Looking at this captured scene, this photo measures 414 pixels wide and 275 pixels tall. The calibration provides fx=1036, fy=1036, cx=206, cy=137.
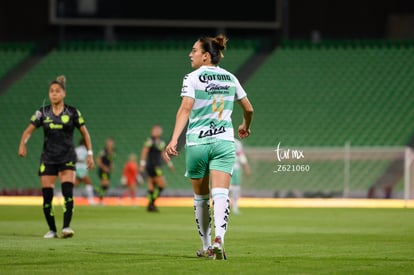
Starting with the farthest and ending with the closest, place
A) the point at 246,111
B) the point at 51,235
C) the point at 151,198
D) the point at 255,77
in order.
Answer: the point at 255,77 < the point at 151,198 < the point at 51,235 < the point at 246,111

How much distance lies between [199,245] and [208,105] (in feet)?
9.64

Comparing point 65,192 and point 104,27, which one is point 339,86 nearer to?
point 104,27

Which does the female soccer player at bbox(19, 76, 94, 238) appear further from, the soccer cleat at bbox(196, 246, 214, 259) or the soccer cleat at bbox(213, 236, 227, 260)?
the soccer cleat at bbox(213, 236, 227, 260)

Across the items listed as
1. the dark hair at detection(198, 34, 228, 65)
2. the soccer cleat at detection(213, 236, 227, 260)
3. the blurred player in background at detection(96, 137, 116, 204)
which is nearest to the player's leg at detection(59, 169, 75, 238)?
the dark hair at detection(198, 34, 228, 65)

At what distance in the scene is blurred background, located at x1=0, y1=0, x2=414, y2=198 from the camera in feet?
103

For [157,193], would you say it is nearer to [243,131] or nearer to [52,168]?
[52,168]

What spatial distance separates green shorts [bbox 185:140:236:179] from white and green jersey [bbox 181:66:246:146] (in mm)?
53

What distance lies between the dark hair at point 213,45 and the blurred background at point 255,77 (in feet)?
67.2

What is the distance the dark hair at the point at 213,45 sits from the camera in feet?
33.8

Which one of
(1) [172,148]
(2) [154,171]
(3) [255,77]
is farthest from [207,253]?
(3) [255,77]

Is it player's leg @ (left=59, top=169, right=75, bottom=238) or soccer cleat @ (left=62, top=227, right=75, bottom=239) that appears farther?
player's leg @ (left=59, top=169, right=75, bottom=238)

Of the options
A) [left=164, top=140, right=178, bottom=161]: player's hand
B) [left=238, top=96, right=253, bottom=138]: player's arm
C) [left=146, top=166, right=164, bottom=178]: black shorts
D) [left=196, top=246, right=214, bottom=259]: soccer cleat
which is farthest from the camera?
[left=146, top=166, right=164, bottom=178]: black shorts

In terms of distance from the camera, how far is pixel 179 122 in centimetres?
999

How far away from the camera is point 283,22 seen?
37.3 metres
